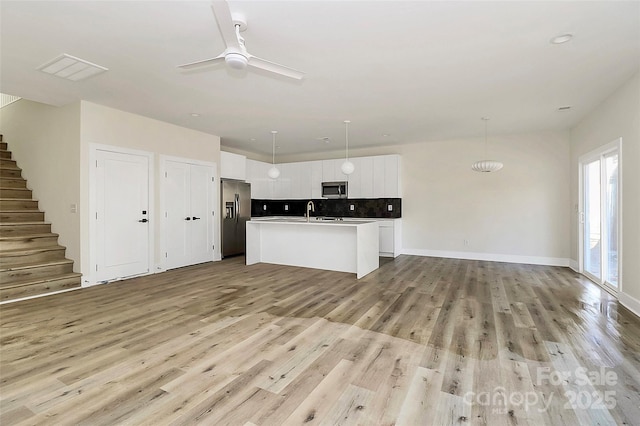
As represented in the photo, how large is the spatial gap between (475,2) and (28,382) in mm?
4130

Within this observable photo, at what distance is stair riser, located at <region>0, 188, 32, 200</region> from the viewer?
4930mm

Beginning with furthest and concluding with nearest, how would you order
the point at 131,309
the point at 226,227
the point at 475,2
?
the point at 226,227 → the point at 131,309 → the point at 475,2

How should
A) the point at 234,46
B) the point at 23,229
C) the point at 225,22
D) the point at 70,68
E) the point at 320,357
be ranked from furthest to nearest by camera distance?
the point at 23,229, the point at 70,68, the point at 320,357, the point at 234,46, the point at 225,22

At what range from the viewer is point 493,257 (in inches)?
262

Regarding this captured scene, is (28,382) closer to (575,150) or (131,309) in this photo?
(131,309)

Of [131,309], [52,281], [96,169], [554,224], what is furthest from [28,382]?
[554,224]

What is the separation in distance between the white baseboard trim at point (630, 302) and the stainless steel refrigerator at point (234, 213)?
6.44 metres

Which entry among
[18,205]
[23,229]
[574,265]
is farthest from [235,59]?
[574,265]

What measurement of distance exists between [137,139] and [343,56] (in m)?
3.92

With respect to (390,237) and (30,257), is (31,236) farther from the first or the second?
(390,237)

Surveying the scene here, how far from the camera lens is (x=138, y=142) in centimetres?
515

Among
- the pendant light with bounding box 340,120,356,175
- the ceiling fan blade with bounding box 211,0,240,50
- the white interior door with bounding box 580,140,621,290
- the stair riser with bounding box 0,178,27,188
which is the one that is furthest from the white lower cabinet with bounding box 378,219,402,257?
the stair riser with bounding box 0,178,27,188

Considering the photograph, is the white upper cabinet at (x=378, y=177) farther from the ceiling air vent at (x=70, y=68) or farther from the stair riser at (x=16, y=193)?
the stair riser at (x=16, y=193)

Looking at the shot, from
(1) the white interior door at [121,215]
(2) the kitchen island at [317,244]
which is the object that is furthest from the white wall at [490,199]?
(1) the white interior door at [121,215]
